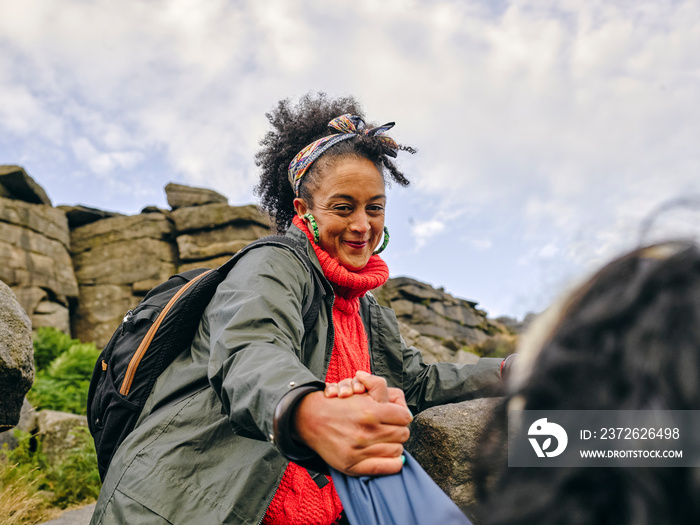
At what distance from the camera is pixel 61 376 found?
29.3ft

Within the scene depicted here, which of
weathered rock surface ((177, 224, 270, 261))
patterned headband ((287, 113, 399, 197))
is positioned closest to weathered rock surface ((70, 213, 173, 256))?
weathered rock surface ((177, 224, 270, 261))

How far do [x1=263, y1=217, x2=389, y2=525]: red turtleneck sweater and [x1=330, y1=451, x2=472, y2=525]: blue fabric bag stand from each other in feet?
2.59

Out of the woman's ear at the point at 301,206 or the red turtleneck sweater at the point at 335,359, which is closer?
the red turtleneck sweater at the point at 335,359

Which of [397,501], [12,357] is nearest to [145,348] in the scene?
[397,501]

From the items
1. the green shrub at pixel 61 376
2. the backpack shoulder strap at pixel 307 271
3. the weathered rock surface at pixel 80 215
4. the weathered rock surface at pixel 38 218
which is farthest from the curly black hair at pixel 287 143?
the weathered rock surface at pixel 80 215

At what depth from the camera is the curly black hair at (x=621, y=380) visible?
2.04 feet

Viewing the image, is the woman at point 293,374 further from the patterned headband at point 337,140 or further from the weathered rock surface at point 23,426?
the weathered rock surface at point 23,426

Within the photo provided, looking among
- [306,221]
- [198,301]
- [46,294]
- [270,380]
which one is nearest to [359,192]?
[306,221]

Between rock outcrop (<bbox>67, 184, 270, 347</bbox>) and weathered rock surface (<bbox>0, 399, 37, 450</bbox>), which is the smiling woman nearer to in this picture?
weathered rock surface (<bbox>0, 399, 37, 450</bbox>)

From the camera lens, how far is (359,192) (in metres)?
2.62

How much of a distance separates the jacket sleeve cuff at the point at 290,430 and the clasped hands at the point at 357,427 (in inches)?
0.9

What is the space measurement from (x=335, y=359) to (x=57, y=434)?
543 centimetres

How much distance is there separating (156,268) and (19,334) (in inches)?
524

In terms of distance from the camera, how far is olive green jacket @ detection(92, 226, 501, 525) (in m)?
1.47
